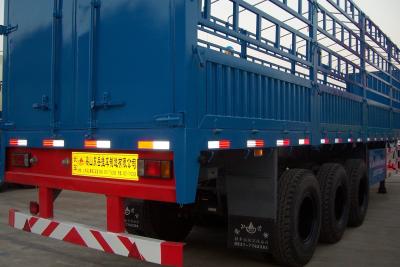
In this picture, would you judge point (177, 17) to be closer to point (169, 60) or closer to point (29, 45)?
point (169, 60)

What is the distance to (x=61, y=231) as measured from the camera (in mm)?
3688

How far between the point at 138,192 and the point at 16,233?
361cm

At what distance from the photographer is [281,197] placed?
160 inches

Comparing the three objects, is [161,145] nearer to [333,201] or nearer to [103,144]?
[103,144]

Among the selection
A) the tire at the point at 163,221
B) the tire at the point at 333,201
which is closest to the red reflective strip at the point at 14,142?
the tire at the point at 163,221

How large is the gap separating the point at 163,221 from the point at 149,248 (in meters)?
2.00

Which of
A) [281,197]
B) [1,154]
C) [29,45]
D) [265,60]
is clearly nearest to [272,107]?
[281,197]

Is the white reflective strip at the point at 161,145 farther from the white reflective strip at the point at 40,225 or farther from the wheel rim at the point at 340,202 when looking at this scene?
the wheel rim at the point at 340,202

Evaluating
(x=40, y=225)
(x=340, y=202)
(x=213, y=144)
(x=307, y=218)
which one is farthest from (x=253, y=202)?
(x=340, y=202)

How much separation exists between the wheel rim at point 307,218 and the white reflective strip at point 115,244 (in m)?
1.98

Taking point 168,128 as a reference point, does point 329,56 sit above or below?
above

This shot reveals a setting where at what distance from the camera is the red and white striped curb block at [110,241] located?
3021 mm

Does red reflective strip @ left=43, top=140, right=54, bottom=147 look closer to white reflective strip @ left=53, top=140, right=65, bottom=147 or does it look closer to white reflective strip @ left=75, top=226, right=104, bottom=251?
white reflective strip @ left=53, top=140, right=65, bottom=147

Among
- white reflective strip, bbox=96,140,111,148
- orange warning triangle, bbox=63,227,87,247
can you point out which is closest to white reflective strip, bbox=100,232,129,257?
orange warning triangle, bbox=63,227,87,247
